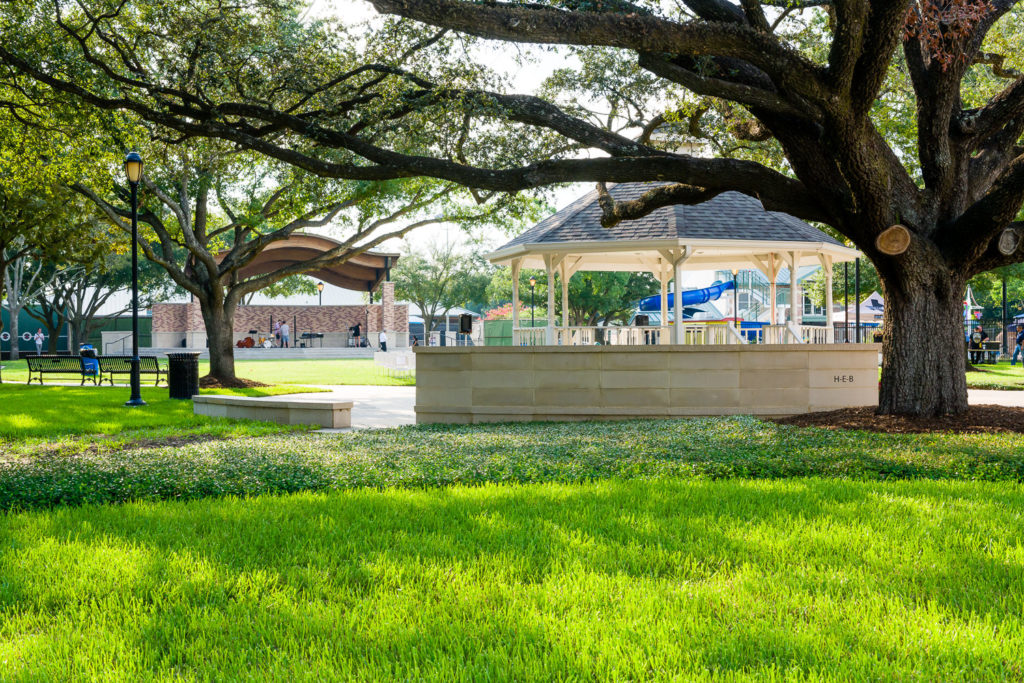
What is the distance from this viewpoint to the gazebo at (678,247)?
50.3 feet

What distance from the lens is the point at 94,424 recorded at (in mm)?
13461

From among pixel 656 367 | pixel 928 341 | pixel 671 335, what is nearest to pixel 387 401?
pixel 671 335

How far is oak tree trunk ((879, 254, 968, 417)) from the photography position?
35.2 ft

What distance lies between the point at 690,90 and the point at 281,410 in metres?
9.17

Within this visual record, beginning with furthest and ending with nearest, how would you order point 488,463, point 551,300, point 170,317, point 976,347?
point 170,317 → point 976,347 → point 551,300 → point 488,463

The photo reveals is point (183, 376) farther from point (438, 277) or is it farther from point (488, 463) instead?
point (438, 277)

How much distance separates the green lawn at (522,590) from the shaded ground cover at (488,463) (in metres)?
0.98

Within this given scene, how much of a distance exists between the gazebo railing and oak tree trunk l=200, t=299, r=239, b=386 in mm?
10891

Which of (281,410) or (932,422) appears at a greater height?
(932,422)

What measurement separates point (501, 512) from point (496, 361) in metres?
9.05

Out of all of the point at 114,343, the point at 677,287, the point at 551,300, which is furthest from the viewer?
the point at 114,343

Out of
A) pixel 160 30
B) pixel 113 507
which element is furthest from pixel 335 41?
pixel 113 507

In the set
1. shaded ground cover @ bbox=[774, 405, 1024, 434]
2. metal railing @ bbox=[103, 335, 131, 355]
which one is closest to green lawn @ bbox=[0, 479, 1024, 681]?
shaded ground cover @ bbox=[774, 405, 1024, 434]

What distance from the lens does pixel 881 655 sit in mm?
3139
